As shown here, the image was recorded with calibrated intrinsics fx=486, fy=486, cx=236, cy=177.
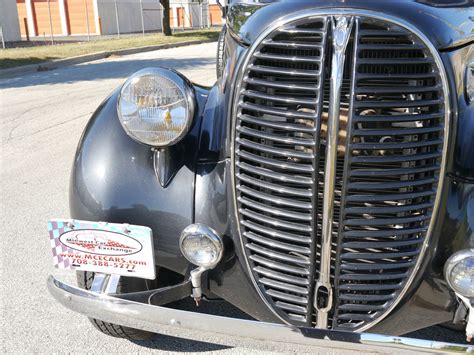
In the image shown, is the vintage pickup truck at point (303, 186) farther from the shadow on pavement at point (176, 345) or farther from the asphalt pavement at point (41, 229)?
the shadow on pavement at point (176, 345)

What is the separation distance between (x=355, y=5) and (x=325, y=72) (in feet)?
0.87

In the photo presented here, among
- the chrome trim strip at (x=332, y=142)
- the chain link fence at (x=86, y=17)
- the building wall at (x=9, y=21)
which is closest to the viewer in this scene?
the chrome trim strip at (x=332, y=142)

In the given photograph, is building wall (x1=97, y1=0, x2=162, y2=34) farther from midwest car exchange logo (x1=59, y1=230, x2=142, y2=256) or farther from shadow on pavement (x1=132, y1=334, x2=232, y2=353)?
midwest car exchange logo (x1=59, y1=230, x2=142, y2=256)

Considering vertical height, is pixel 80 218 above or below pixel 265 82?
below

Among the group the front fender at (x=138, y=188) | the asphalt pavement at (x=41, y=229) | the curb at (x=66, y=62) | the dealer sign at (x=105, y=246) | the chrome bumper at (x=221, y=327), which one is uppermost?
the front fender at (x=138, y=188)

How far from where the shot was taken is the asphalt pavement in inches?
106

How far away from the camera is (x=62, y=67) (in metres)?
13.9

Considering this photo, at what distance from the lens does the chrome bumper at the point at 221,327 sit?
1.74 metres

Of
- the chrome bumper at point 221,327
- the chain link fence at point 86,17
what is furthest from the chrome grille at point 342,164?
the chain link fence at point 86,17

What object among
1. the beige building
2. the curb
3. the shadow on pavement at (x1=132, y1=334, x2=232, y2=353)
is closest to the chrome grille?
the shadow on pavement at (x1=132, y1=334, x2=232, y2=353)

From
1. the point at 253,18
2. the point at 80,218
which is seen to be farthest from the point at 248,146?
the point at 80,218

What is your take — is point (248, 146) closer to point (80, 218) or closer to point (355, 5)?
point (355, 5)

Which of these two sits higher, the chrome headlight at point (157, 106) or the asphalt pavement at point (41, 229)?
the chrome headlight at point (157, 106)

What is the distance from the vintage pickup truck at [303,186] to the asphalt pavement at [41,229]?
1.05 feet
